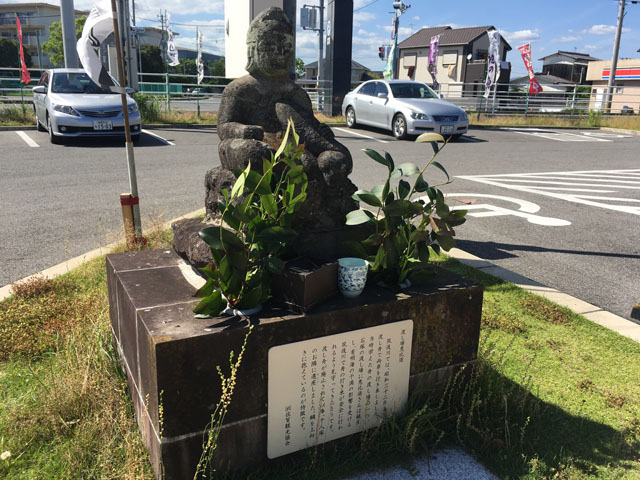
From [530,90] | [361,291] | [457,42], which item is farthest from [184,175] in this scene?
[457,42]

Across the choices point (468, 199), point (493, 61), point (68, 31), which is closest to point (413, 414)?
point (468, 199)

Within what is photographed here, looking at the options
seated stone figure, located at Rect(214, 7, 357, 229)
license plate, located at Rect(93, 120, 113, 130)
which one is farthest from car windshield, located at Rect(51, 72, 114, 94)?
seated stone figure, located at Rect(214, 7, 357, 229)

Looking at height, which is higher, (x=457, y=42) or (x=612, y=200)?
(x=457, y=42)

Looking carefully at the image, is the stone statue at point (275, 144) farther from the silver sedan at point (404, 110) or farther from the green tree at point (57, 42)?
the green tree at point (57, 42)

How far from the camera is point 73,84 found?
11258 millimetres

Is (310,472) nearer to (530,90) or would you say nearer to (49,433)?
(49,433)

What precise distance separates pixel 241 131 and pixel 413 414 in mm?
1692

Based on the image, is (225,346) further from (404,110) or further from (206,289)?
(404,110)

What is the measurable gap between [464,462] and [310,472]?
2.25 feet

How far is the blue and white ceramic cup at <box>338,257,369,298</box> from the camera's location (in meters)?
2.37

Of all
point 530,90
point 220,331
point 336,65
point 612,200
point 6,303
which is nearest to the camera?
point 220,331

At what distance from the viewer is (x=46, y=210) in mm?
Result: 6125

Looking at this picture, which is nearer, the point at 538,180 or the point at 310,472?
the point at 310,472

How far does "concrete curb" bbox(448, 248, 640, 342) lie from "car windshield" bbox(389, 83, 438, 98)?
9.80 meters
